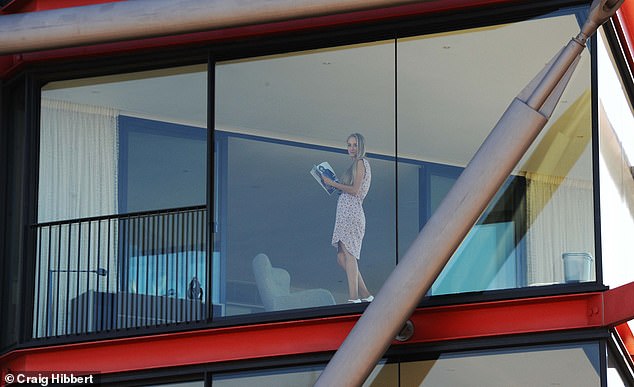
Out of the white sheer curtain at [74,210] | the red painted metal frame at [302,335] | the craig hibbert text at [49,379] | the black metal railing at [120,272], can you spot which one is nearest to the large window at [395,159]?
the red painted metal frame at [302,335]

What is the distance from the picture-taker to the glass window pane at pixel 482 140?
1348cm

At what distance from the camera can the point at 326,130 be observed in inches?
579

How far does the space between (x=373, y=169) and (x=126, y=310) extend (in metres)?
3.05

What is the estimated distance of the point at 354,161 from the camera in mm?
14406

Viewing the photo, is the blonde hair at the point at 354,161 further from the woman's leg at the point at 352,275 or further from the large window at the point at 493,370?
the large window at the point at 493,370

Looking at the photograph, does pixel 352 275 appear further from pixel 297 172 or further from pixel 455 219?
pixel 455 219

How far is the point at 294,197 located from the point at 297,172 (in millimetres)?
276

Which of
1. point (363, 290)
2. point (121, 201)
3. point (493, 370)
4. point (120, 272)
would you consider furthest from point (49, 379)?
point (493, 370)

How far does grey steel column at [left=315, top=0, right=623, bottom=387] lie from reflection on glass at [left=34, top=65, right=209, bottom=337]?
222cm

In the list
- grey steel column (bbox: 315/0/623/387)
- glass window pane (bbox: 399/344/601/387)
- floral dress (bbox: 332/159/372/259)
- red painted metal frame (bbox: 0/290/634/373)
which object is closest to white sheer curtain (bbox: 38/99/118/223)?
red painted metal frame (bbox: 0/290/634/373)

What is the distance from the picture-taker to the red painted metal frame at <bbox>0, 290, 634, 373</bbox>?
1313 cm

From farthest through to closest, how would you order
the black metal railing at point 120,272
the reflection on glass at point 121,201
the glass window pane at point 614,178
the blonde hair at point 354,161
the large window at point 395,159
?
1. the reflection on glass at point 121,201
2. the black metal railing at point 120,272
3. the blonde hair at point 354,161
4. the large window at point 395,159
5. the glass window pane at point 614,178

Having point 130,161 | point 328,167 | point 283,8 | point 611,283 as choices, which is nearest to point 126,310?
point 130,161

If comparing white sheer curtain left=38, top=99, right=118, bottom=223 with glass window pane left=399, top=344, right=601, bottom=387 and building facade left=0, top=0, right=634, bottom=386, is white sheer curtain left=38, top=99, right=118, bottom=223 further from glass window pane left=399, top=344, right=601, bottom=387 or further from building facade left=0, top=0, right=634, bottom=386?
glass window pane left=399, top=344, right=601, bottom=387
